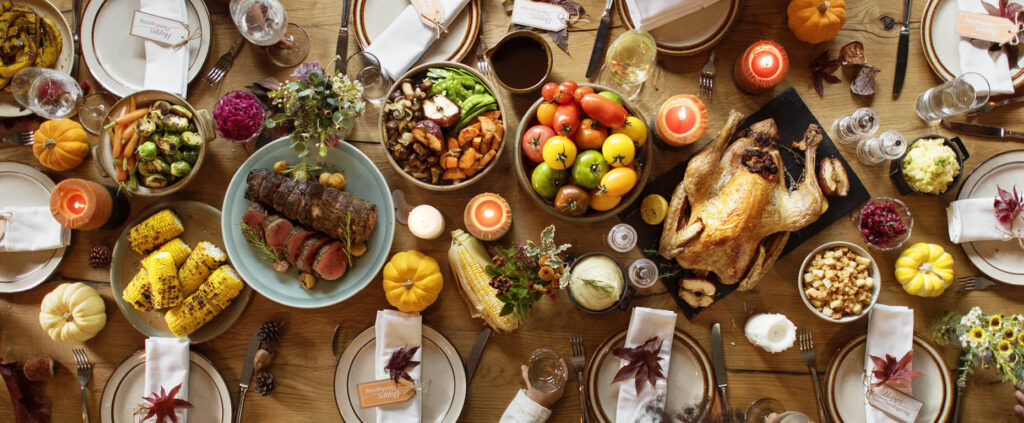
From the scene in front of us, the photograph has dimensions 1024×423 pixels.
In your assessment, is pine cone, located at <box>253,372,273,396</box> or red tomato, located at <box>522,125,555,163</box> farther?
pine cone, located at <box>253,372,273,396</box>

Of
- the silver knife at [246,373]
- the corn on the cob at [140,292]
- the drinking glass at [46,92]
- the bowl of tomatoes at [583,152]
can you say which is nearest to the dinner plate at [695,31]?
the bowl of tomatoes at [583,152]

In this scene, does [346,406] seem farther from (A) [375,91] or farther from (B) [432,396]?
(A) [375,91]

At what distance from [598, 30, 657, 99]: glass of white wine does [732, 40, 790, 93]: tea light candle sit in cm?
41

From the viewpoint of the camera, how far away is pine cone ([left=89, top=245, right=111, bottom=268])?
2.43 metres

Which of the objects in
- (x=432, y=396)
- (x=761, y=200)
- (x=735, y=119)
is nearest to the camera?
(x=761, y=200)

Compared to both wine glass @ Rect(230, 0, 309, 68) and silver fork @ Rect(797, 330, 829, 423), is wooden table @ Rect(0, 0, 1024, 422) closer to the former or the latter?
silver fork @ Rect(797, 330, 829, 423)

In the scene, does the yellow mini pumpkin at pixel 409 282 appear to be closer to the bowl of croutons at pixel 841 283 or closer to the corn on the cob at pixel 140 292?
the corn on the cob at pixel 140 292

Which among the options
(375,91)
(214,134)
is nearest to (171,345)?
(214,134)

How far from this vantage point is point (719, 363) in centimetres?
239

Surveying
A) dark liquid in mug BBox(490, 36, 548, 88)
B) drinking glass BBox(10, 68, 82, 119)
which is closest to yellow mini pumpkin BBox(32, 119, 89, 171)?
drinking glass BBox(10, 68, 82, 119)

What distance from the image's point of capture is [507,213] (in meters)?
2.35

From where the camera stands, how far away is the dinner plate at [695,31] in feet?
7.97

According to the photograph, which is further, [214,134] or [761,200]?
[214,134]

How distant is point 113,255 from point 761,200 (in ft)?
9.28
